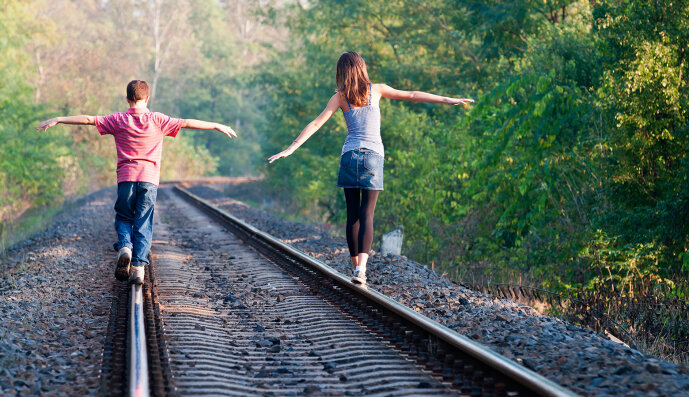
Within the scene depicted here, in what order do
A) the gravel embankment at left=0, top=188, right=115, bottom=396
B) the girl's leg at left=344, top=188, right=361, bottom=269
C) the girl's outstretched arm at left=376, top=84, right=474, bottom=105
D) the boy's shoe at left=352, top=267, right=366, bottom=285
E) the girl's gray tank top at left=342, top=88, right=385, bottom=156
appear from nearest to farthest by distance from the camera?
the gravel embankment at left=0, top=188, right=115, bottom=396 → the girl's outstretched arm at left=376, top=84, right=474, bottom=105 → the girl's gray tank top at left=342, top=88, right=385, bottom=156 → the boy's shoe at left=352, top=267, right=366, bottom=285 → the girl's leg at left=344, top=188, right=361, bottom=269

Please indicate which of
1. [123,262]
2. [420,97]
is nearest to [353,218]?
[420,97]

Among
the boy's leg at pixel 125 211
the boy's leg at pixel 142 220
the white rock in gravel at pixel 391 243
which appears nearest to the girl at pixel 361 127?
the boy's leg at pixel 142 220

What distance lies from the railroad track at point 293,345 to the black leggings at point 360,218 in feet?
1.27

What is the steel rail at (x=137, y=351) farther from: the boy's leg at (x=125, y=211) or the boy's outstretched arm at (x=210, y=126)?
the boy's outstretched arm at (x=210, y=126)

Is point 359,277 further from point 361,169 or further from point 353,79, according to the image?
point 353,79

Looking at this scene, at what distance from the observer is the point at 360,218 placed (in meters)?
6.62

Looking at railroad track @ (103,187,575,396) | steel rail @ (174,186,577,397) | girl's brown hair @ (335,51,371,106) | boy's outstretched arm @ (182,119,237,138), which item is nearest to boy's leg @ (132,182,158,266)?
railroad track @ (103,187,575,396)

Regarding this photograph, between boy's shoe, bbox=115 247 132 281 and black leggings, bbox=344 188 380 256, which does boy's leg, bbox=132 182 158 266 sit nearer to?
boy's shoe, bbox=115 247 132 281

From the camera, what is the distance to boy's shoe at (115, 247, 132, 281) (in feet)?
21.9

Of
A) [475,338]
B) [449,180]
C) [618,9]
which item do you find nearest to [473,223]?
[449,180]

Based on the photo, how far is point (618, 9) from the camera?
32.4 ft

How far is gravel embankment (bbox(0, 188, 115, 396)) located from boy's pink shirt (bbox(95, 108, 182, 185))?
1291 mm

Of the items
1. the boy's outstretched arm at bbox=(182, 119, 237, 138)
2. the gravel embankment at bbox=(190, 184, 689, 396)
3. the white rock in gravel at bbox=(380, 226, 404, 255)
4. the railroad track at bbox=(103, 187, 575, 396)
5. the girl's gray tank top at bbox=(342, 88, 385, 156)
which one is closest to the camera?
the gravel embankment at bbox=(190, 184, 689, 396)

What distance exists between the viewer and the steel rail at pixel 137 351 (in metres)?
3.53
